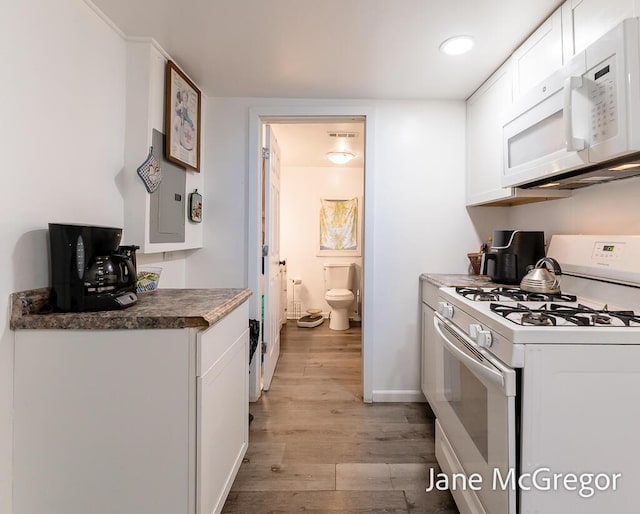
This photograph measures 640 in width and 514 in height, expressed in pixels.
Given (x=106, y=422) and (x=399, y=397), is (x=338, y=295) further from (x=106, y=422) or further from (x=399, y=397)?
(x=106, y=422)

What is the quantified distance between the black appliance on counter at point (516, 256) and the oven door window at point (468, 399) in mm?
652

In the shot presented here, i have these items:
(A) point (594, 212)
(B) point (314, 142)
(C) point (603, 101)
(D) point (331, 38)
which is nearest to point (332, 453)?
(A) point (594, 212)

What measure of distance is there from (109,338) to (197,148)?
1434mm

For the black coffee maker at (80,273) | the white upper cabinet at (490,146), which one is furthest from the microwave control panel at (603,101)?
the black coffee maker at (80,273)

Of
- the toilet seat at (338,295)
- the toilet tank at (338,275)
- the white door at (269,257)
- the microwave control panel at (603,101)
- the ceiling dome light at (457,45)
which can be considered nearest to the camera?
the microwave control panel at (603,101)

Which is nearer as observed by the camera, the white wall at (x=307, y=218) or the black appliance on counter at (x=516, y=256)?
the black appliance on counter at (x=516, y=256)

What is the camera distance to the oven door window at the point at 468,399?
1.05m

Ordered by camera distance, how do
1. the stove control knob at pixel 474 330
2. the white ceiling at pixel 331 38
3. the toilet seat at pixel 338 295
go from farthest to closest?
the toilet seat at pixel 338 295 < the white ceiling at pixel 331 38 < the stove control knob at pixel 474 330

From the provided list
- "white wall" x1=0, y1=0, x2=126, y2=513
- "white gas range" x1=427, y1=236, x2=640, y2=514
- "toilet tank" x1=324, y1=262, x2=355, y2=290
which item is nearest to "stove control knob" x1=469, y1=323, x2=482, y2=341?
"white gas range" x1=427, y1=236, x2=640, y2=514

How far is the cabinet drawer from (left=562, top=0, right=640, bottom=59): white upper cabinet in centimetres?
169

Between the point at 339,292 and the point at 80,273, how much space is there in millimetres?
3077

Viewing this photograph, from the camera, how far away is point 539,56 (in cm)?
145

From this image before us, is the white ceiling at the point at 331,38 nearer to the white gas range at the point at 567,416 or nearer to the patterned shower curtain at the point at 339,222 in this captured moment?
the white gas range at the point at 567,416

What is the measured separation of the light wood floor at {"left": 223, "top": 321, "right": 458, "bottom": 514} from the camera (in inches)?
54.7
